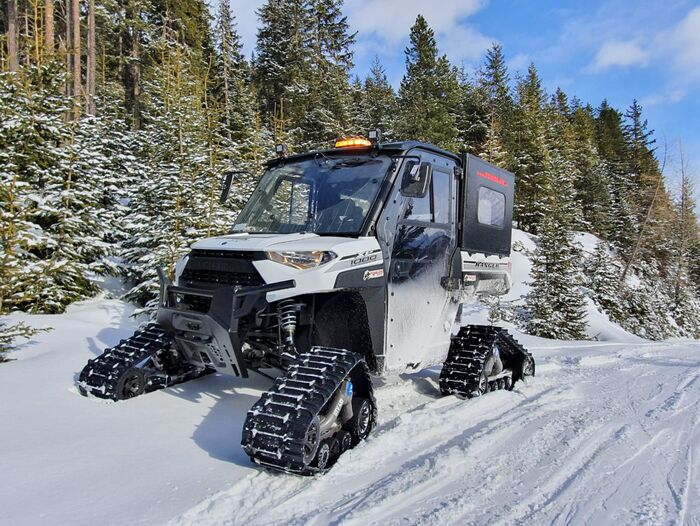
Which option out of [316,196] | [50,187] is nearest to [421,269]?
[316,196]

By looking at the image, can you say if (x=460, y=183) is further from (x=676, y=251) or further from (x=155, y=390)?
(x=676, y=251)

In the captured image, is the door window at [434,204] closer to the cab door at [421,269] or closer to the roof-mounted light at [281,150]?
the cab door at [421,269]

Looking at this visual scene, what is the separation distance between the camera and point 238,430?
13.5 ft

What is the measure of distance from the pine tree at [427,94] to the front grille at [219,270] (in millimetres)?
22844

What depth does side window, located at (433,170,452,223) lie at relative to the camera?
17.2ft

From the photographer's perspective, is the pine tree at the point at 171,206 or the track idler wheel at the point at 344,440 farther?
the pine tree at the point at 171,206

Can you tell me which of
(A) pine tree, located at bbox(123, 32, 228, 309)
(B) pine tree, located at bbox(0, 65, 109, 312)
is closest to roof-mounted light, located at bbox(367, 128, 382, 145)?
(A) pine tree, located at bbox(123, 32, 228, 309)

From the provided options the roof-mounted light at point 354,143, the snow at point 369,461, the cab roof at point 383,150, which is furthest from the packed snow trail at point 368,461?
the roof-mounted light at point 354,143

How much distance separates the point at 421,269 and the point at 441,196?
0.89m

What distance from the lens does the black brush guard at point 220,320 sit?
375cm

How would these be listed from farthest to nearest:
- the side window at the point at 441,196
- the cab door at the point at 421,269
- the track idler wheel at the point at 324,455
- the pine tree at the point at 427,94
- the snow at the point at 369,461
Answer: the pine tree at the point at 427,94, the side window at the point at 441,196, the cab door at the point at 421,269, the track idler wheel at the point at 324,455, the snow at the point at 369,461

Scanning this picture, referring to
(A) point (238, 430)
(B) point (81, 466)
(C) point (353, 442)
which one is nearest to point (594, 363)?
(C) point (353, 442)

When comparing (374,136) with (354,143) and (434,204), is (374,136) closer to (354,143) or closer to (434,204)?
(354,143)

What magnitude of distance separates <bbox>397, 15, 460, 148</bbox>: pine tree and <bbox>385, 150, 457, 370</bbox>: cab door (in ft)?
69.8
